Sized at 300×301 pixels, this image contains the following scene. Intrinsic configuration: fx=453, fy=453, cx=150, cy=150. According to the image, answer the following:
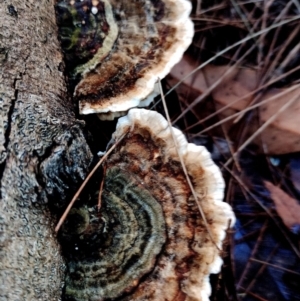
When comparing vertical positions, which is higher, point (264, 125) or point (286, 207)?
point (264, 125)

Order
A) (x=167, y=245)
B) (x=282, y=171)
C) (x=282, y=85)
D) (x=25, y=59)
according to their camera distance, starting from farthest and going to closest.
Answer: (x=282, y=85), (x=282, y=171), (x=167, y=245), (x=25, y=59)

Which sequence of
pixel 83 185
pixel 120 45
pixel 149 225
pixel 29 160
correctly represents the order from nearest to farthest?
pixel 29 160 < pixel 83 185 < pixel 149 225 < pixel 120 45

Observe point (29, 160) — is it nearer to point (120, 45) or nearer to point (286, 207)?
point (120, 45)

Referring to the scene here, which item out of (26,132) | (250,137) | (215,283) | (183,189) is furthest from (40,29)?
(215,283)

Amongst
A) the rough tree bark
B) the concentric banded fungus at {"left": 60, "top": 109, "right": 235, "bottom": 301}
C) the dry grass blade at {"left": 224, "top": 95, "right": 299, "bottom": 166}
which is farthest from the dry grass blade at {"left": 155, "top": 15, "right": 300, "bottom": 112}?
the rough tree bark

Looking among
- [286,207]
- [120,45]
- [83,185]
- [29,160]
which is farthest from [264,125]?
[29,160]

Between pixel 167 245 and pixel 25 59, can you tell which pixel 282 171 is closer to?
pixel 167 245
